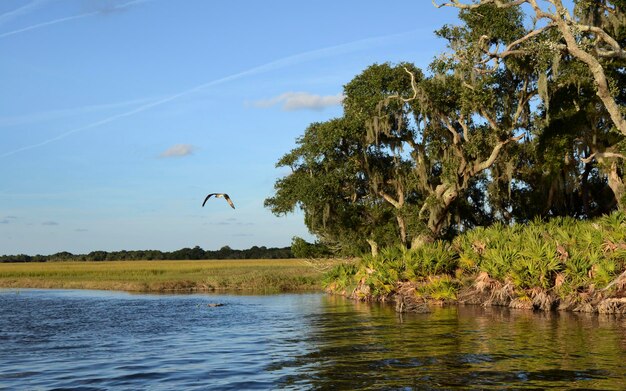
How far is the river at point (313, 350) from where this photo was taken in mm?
15062

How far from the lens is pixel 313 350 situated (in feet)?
65.6

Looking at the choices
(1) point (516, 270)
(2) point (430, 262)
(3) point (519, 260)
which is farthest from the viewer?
(2) point (430, 262)

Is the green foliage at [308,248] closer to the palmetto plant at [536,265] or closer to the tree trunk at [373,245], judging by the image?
the tree trunk at [373,245]

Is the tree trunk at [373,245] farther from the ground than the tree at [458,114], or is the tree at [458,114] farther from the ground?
the tree at [458,114]

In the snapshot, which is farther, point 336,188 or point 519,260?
point 336,188

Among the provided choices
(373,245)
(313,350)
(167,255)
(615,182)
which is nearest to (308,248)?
(373,245)

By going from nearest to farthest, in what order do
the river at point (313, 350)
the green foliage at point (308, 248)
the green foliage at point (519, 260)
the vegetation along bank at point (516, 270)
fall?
1. the river at point (313, 350)
2. the vegetation along bank at point (516, 270)
3. the green foliage at point (519, 260)
4. the green foliage at point (308, 248)

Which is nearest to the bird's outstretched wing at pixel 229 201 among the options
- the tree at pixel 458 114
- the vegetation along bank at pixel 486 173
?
the vegetation along bank at pixel 486 173

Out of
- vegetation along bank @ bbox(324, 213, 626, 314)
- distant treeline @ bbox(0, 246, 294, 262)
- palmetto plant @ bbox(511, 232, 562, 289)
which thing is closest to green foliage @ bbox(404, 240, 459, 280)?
vegetation along bank @ bbox(324, 213, 626, 314)

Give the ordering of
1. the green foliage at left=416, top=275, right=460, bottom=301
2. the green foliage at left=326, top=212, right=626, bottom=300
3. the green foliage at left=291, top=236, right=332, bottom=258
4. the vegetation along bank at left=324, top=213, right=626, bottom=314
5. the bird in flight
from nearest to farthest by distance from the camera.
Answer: the bird in flight
the vegetation along bank at left=324, top=213, right=626, bottom=314
the green foliage at left=326, top=212, right=626, bottom=300
the green foliage at left=416, top=275, right=460, bottom=301
the green foliage at left=291, top=236, right=332, bottom=258

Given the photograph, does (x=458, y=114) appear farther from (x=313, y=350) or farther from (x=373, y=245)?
(x=313, y=350)

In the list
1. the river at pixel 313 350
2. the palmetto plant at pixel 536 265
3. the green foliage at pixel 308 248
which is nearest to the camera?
the river at pixel 313 350

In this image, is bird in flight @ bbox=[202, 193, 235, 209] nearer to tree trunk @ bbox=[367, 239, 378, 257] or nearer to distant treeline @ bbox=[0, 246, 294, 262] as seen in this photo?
tree trunk @ bbox=[367, 239, 378, 257]

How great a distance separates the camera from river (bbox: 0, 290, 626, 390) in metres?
15.1
